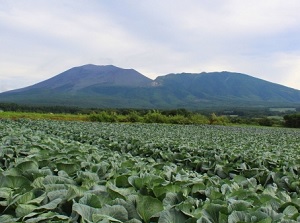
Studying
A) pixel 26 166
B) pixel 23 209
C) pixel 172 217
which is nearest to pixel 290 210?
pixel 172 217

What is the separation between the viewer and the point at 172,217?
7.50 ft

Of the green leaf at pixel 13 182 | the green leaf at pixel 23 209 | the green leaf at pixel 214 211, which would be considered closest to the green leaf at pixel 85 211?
the green leaf at pixel 23 209

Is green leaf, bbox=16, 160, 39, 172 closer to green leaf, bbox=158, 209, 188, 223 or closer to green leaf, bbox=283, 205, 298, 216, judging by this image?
green leaf, bbox=158, 209, 188, 223

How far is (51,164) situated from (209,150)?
6.66 meters

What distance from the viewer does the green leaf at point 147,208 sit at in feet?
7.96

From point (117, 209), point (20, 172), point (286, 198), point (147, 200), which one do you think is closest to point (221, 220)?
point (147, 200)

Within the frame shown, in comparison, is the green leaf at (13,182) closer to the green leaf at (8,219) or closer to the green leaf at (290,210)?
the green leaf at (8,219)

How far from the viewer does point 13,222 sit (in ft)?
7.06

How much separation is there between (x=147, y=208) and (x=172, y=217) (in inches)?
9.1

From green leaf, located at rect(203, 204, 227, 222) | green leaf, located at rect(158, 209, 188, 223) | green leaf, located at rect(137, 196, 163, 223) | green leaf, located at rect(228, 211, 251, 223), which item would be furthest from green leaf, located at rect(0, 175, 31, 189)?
green leaf, located at rect(228, 211, 251, 223)

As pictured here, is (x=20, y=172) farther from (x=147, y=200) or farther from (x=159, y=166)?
(x=159, y=166)

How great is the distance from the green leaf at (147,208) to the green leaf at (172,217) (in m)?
0.15

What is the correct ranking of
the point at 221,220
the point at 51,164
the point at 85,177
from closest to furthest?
the point at 221,220, the point at 85,177, the point at 51,164

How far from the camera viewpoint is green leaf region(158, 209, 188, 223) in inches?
88.5
